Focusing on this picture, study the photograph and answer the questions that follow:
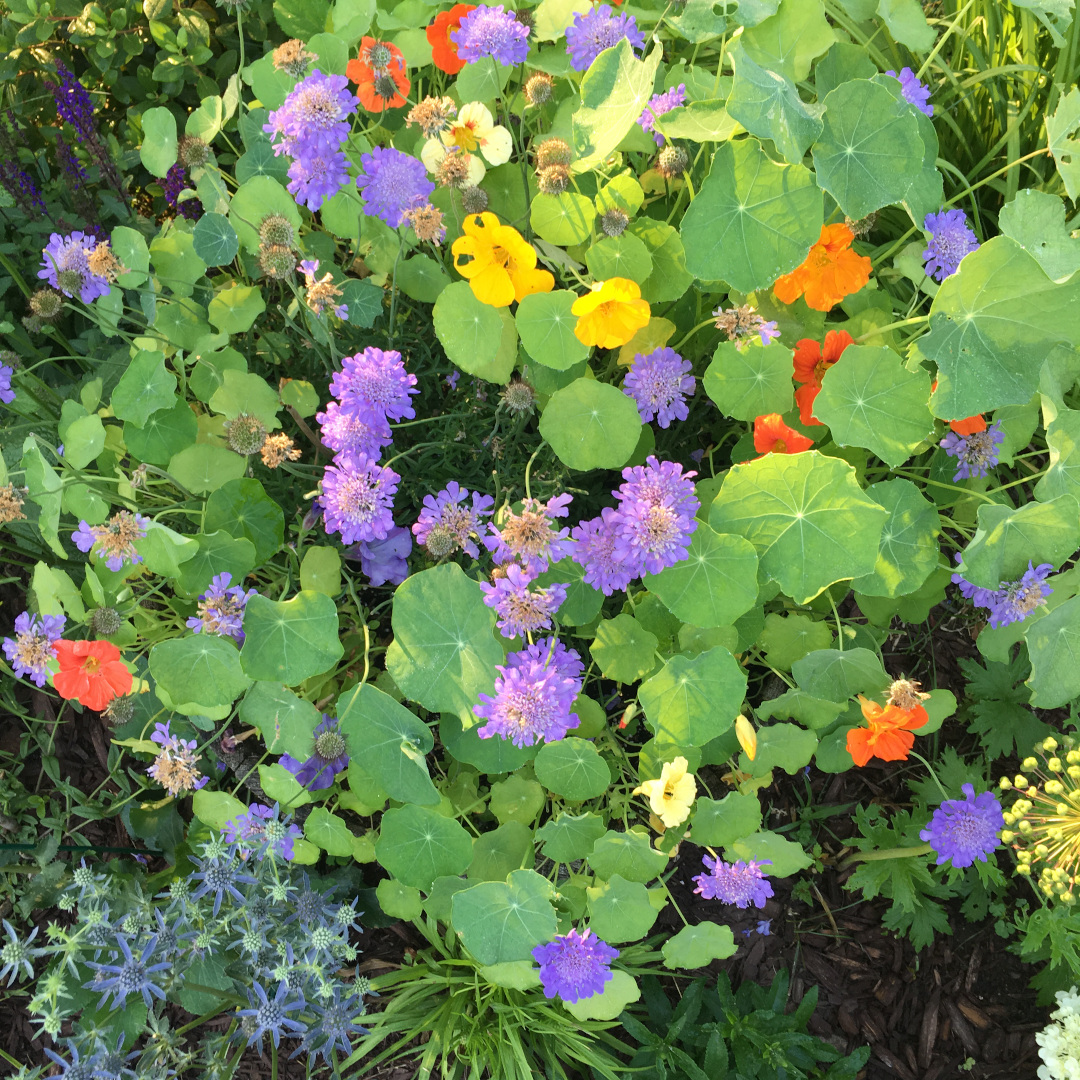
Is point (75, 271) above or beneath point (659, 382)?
above

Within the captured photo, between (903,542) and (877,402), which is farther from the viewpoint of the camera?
(903,542)

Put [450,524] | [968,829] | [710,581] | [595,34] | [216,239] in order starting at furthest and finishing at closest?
1. [216,239]
2. [968,829]
3. [595,34]
4. [450,524]
5. [710,581]

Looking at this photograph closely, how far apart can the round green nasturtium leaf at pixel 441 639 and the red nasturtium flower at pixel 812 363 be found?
39.4 inches

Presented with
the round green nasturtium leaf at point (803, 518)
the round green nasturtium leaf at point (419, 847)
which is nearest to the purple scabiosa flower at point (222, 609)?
the round green nasturtium leaf at point (419, 847)

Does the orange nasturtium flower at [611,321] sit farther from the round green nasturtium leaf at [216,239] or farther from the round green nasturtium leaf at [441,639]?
the round green nasturtium leaf at [216,239]

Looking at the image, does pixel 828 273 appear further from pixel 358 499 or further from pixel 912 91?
pixel 358 499

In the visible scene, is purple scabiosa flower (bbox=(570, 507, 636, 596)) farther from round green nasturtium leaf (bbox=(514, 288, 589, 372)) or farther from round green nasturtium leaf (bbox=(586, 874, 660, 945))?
round green nasturtium leaf (bbox=(586, 874, 660, 945))

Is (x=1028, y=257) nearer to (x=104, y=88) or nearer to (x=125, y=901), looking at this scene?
(x=125, y=901)

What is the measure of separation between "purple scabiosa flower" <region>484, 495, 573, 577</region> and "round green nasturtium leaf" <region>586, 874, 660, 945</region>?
0.83 meters

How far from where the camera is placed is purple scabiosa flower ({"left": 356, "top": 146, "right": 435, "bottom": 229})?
7.09 feet

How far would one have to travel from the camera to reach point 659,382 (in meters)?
2.23

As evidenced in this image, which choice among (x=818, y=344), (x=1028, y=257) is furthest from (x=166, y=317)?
(x=1028, y=257)

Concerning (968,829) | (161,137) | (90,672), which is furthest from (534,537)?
(161,137)

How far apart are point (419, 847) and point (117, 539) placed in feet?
3.56
